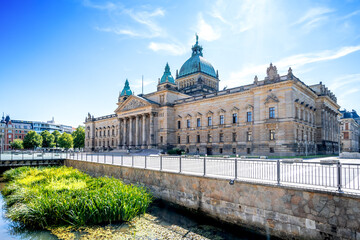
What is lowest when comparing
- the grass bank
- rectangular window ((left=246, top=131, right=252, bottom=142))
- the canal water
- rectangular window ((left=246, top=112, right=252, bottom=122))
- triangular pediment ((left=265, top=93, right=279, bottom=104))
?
the canal water

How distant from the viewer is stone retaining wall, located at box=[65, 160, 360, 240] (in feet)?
28.1

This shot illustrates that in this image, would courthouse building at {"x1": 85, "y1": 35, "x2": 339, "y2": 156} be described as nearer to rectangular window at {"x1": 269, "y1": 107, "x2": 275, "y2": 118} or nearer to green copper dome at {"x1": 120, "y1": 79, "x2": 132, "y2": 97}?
rectangular window at {"x1": 269, "y1": 107, "x2": 275, "y2": 118}

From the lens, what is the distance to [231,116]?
155 ft

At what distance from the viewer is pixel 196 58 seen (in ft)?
239

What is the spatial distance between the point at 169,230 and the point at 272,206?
5283 millimetres

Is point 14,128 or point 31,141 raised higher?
point 14,128

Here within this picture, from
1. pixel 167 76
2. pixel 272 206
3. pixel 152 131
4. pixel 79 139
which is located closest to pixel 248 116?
pixel 152 131

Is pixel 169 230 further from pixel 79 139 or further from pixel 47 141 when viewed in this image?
pixel 47 141

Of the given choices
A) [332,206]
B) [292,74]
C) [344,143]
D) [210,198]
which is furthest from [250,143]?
[344,143]

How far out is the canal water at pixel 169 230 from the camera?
10.9 metres

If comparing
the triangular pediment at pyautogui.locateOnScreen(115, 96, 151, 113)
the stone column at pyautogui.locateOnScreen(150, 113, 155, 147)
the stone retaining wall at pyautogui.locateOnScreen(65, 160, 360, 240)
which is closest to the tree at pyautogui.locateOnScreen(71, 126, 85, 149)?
the triangular pediment at pyautogui.locateOnScreen(115, 96, 151, 113)

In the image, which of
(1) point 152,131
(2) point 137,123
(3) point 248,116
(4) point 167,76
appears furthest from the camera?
(2) point 137,123

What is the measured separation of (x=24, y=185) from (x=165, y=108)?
40.9 m

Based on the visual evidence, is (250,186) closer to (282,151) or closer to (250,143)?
(282,151)
